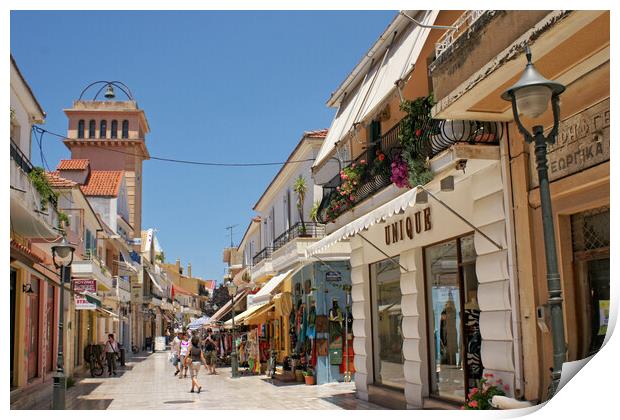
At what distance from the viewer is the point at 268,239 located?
34.8 metres

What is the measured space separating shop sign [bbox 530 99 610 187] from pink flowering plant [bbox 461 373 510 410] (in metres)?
2.72

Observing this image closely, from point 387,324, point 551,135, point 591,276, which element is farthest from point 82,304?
point 551,135

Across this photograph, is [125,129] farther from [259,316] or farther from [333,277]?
[333,277]

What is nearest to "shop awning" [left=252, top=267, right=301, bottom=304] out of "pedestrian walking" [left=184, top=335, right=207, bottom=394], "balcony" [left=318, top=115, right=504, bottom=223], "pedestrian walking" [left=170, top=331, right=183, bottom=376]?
"pedestrian walking" [left=170, top=331, right=183, bottom=376]

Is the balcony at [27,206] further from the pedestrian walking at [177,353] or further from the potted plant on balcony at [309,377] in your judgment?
the pedestrian walking at [177,353]

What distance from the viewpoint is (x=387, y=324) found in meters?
15.0

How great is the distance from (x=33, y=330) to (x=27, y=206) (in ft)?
26.2

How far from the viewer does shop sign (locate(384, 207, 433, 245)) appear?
1248 cm

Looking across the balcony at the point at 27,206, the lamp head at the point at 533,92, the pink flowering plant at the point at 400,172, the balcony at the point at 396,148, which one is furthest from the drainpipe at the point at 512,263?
the balcony at the point at 27,206

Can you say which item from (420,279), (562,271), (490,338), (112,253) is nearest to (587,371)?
(562,271)

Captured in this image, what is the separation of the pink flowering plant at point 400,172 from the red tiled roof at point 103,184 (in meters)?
31.3

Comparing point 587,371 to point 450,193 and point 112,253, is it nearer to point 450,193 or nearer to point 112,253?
point 450,193

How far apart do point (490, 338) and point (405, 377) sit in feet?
13.0

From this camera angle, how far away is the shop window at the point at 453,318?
1093cm
